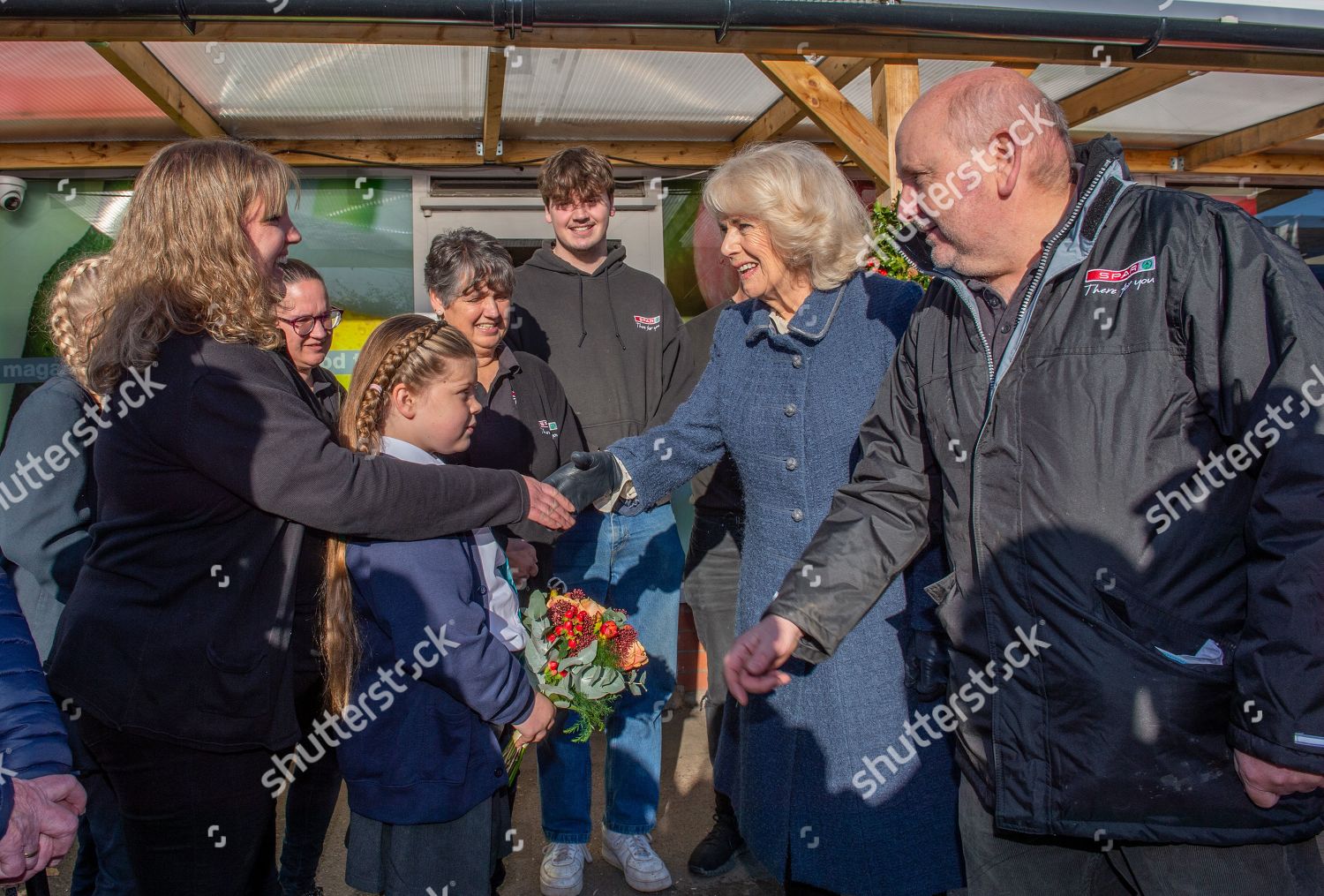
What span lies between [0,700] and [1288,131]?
7078 mm

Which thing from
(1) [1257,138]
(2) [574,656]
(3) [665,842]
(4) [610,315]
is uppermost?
(1) [1257,138]

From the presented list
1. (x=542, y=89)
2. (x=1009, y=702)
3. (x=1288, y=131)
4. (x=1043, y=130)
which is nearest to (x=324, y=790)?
(x=1009, y=702)

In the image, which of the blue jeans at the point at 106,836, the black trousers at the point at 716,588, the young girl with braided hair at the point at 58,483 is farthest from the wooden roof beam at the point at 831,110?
the blue jeans at the point at 106,836

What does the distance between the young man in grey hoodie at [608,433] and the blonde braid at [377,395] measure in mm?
1292

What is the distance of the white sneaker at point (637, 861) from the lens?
11.6 feet

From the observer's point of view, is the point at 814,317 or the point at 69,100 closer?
the point at 814,317

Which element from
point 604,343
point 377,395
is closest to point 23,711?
point 377,395

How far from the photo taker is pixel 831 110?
14.9 ft

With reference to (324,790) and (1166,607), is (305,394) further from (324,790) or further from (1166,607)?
(1166,607)

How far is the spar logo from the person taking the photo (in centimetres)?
171

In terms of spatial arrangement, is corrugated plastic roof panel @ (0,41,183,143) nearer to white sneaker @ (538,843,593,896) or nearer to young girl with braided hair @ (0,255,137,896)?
young girl with braided hair @ (0,255,137,896)

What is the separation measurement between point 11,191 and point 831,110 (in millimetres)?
4864

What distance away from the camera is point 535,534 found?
121 inches

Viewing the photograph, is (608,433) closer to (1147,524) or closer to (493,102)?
(493,102)
